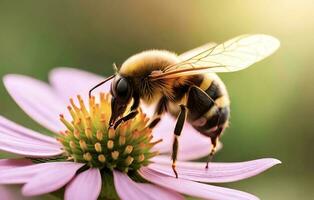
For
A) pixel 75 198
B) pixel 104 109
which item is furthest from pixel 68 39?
pixel 75 198

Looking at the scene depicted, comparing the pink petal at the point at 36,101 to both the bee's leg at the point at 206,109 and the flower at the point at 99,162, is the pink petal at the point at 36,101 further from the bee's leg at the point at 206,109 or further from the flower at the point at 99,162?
the bee's leg at the point at 206,109

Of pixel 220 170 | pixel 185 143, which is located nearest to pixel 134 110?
pixel 220 170

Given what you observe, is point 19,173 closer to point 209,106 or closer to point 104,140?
point 104,140

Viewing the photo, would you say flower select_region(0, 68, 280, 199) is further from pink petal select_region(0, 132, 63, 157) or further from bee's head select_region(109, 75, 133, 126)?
bee's head select_region(109, 75, 133, 126)

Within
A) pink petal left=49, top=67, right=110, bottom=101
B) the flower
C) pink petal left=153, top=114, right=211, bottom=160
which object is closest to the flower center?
the flower

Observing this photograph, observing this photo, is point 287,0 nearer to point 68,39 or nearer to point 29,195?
point 68,39

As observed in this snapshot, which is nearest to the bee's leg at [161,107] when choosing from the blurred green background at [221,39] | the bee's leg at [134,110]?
the bee's leg at [134,110]

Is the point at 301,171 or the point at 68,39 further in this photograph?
the point at 68,39

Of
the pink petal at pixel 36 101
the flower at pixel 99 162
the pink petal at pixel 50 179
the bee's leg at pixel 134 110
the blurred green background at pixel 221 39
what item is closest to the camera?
the pink petal at pixel 50 179
